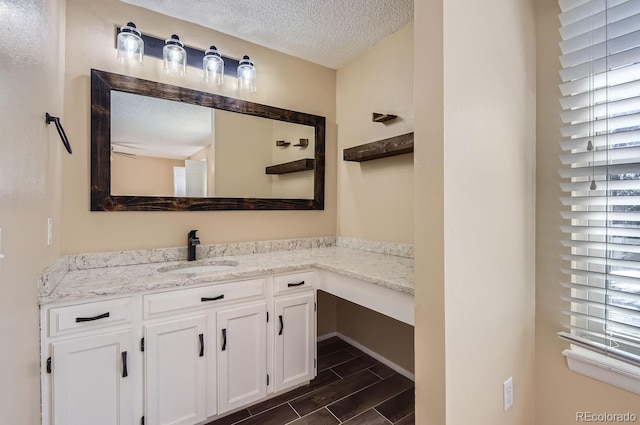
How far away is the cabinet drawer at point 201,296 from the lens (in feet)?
4.88

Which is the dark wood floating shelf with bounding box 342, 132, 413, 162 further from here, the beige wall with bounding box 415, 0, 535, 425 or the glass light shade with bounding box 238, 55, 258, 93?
the glass light shade with bounding box 238, 55, 258, 93

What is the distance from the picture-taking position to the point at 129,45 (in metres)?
1.81

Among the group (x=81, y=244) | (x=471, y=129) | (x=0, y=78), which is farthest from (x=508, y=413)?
(x=81, y=244)

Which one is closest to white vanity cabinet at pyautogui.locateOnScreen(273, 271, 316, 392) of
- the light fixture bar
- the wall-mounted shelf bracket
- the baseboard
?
the baseboard

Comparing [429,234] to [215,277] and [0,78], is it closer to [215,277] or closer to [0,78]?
[215,277]

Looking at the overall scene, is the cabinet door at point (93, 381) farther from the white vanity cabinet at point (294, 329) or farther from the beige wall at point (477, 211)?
the beige wall at point (477, 211)

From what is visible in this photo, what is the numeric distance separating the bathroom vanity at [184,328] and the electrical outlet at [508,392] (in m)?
0.49

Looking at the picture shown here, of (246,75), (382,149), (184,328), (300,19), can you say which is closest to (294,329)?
(184,328)

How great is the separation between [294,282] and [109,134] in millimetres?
1522

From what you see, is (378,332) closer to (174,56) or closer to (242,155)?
(242,155)

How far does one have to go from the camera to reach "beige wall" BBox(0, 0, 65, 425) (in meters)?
0.88

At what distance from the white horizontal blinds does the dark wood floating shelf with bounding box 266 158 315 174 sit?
5.92ft

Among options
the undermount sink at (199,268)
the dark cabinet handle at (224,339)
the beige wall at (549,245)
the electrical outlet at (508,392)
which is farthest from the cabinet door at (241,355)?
the beige wall at (549,245)

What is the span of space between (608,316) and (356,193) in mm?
1777
